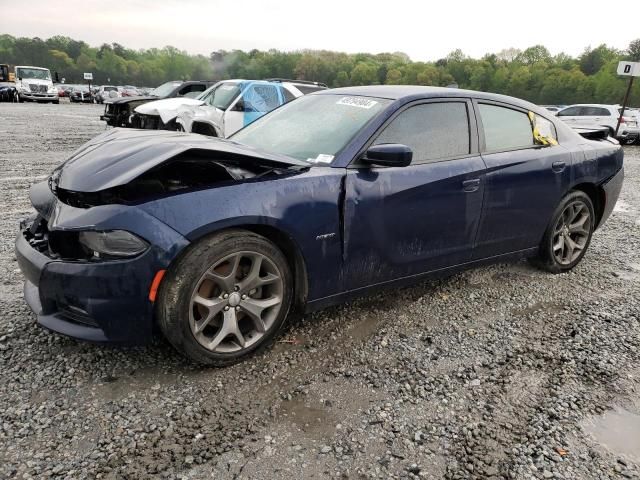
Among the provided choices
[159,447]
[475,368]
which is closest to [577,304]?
[475,368]

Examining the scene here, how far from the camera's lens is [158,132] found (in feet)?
10.3

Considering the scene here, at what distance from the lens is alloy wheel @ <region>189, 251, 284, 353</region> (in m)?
2.46

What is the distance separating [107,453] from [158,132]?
1.94m

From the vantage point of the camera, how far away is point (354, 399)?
2395mm

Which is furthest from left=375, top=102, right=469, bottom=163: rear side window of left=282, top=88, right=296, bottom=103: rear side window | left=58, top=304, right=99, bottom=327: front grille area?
left=282, top=88, right=296, bottom=103: rear side window

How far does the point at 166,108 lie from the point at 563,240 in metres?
8.17

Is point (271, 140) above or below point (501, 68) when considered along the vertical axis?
below

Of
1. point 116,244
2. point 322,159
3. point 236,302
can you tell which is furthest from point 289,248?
point 116,244

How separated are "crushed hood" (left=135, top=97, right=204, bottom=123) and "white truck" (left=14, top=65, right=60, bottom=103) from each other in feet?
82.0

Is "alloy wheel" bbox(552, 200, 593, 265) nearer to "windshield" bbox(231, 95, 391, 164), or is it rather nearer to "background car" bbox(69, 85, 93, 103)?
"windshield" bbox(231, 95, 391, 164)

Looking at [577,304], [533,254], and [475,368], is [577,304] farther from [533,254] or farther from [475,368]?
[475,368]

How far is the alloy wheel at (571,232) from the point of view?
4.11 metres

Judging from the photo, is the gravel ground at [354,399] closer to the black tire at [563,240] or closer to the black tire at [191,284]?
the black tire at [191,284]

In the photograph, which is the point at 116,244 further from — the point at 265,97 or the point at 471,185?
the point at 265,97
